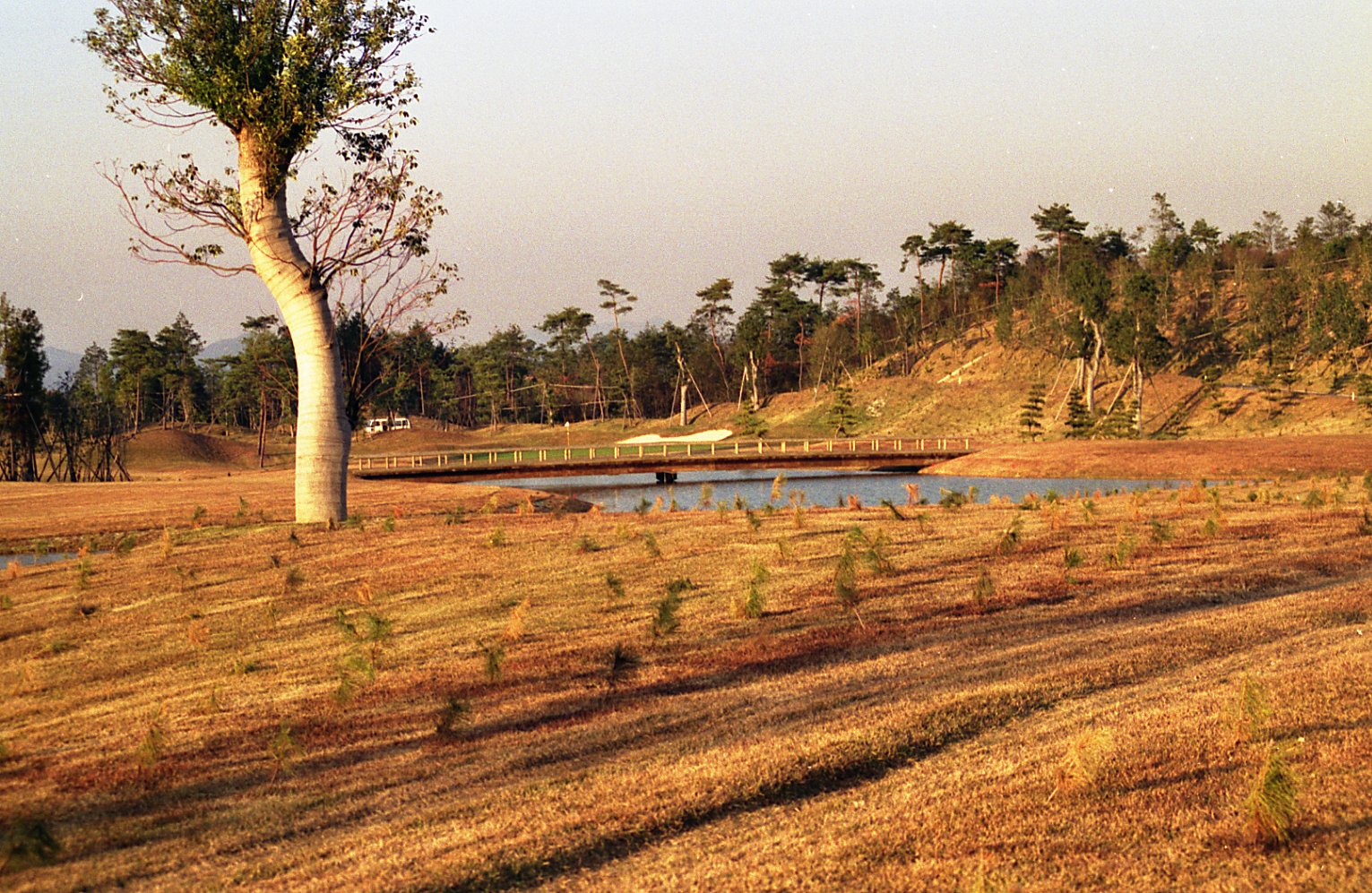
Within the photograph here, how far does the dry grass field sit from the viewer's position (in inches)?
265

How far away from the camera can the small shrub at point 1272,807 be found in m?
6.27

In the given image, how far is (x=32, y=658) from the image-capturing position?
14.0m

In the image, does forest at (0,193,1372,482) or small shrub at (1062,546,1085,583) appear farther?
forest at (0,193,1372,482)

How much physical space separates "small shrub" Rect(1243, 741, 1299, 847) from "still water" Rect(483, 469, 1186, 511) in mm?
39026

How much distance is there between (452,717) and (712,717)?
2233 millimetres

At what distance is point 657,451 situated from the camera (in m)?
87.0

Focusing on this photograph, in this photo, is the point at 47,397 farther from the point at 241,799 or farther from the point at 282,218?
the point at 241,799

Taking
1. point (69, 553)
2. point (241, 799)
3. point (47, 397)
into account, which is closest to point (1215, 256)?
point (47, 397)

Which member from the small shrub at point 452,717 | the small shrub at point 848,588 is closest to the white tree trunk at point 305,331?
the small shrub at point 848,588

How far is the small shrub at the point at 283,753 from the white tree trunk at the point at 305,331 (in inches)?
593

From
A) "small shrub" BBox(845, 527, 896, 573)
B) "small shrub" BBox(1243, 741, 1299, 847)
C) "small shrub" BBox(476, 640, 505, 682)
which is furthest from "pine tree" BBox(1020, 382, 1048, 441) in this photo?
"small shrub" BBox(1243, 741, 1299, 847)

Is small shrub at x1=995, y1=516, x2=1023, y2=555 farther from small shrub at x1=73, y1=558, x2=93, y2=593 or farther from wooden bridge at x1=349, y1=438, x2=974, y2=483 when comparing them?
wooden bridge at x1=349, y1=438, x2=974, y2=483

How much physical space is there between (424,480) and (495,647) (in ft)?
183

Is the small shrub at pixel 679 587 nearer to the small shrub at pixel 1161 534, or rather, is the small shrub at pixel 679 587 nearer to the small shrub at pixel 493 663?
the small shrub at pixel 493 663
